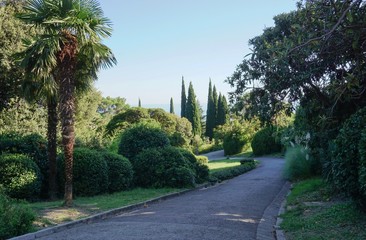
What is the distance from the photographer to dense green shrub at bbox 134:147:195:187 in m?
16.8

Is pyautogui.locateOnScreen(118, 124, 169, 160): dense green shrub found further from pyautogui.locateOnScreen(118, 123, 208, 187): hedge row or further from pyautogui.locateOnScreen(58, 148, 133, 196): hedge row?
pyautogui.locateOnScreen(58, 148, 133, 196): hedge row

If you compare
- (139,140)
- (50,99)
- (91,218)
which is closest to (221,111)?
(139,140)

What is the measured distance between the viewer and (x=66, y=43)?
1144 cm

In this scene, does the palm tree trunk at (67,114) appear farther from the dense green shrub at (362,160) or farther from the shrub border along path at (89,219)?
the dense green shrub at (362,160)

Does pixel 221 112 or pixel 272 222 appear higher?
pixel 221 112

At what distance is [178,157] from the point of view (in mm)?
17484

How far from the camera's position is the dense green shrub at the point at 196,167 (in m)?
19.0

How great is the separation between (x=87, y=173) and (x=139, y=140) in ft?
14.5

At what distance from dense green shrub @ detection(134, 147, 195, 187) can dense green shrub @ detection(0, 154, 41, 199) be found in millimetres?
4912

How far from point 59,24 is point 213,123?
61.1 meters

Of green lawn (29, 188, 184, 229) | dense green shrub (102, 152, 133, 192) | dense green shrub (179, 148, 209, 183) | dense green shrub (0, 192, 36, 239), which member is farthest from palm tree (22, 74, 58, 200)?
dense green shrub (179, 148, 209, 183)

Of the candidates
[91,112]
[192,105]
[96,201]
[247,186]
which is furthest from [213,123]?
[96,201]

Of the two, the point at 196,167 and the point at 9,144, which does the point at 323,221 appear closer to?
the point at 9,144

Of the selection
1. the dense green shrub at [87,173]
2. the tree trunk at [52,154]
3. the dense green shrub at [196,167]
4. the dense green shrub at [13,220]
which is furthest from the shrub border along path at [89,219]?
the dense green shrub at [196,167]
